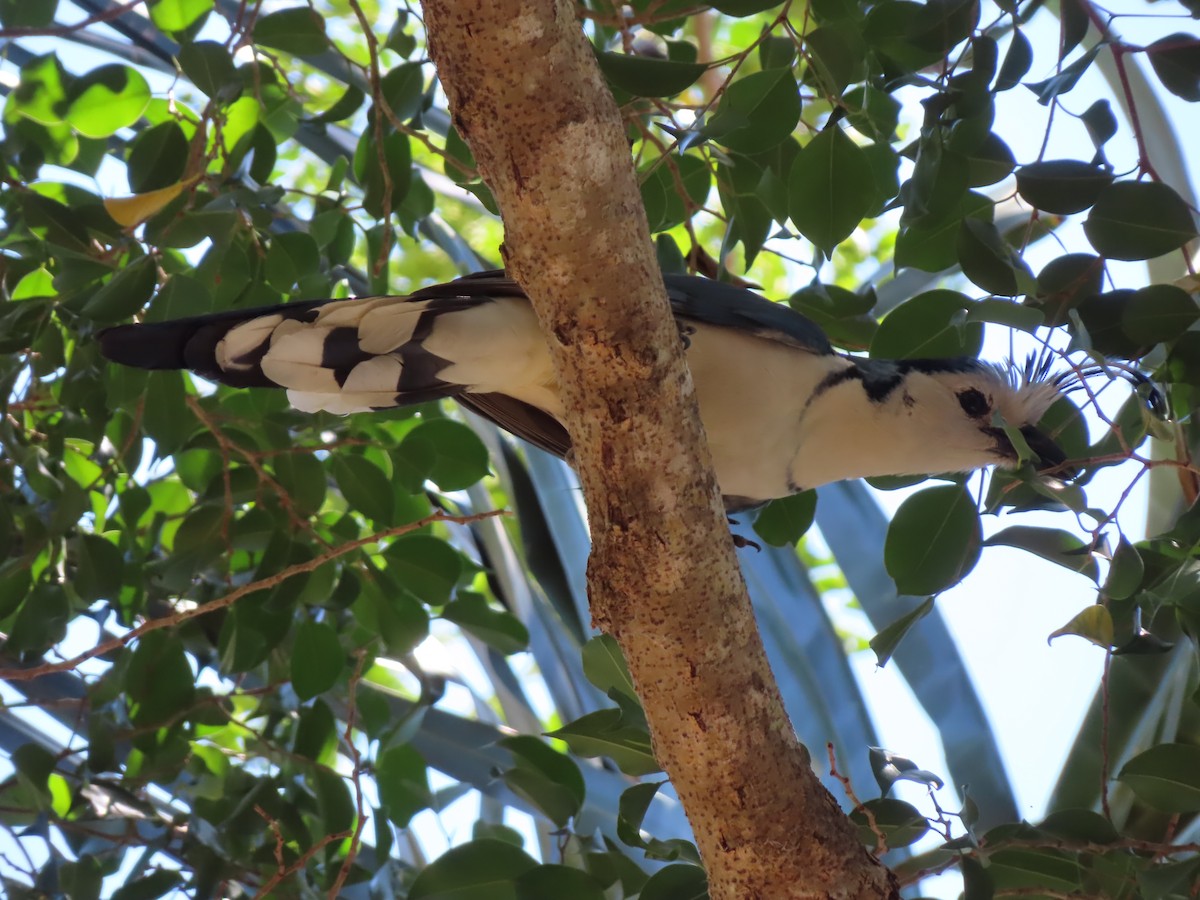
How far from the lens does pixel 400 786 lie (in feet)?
5.68

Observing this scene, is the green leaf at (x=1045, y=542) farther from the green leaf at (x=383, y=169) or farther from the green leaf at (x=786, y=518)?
the green leaf at (x=383, y=169)

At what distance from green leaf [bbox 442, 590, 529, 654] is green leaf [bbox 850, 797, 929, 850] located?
0.72m

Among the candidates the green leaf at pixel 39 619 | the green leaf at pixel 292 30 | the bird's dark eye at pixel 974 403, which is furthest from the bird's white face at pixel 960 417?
the green leaf at pixel 39 619

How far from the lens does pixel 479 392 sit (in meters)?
1.62

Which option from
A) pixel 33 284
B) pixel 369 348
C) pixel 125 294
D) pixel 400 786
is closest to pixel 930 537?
pixel 369 348

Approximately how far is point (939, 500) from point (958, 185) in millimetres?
371

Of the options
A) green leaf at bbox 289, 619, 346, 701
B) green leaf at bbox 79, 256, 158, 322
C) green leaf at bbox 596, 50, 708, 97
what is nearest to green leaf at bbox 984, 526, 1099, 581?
green leaf at bbox 596, 50, 708, 97

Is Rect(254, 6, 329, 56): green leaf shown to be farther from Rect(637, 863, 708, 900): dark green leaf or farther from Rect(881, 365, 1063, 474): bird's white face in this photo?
Rect(637, 863, 708, 900): dark green leaf

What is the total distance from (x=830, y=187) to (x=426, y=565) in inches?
32.0

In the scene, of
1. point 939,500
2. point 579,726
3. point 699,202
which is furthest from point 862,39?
point 579,726

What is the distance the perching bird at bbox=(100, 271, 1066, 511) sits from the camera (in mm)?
1405

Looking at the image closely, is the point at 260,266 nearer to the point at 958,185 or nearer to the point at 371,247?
the point at 371,247

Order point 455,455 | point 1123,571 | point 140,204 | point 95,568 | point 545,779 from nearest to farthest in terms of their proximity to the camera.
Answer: point 1123,571 < point 545,779 < point 140,204 < point 95,568 < point 455,455

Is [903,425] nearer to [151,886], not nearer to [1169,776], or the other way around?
[1169,776]
